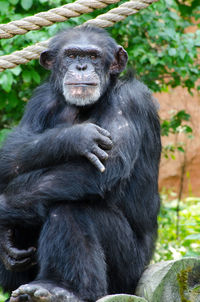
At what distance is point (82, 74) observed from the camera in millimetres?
5023

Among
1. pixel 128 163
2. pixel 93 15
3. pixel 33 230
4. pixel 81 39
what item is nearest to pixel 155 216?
pixel 128 163

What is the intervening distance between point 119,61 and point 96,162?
1.40 metres

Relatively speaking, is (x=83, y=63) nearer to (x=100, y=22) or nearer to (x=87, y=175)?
(x=100, y=22)

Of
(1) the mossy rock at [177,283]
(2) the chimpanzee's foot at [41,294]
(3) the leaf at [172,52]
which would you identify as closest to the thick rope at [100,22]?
(3) the leaf at [172,52]

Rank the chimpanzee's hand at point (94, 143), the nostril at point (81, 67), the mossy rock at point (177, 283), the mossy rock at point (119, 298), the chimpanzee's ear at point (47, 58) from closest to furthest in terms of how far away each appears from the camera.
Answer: the mossy rock at point (119, 298)
the mossy rock at point (177, 283)
the chimpanzee's hand at point (94, 143)
the nostril at point (81, 67)
the chimpanzee's ear at point (47, 58)

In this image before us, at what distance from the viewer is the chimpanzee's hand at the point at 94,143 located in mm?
4411

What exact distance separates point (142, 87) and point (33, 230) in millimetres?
1562

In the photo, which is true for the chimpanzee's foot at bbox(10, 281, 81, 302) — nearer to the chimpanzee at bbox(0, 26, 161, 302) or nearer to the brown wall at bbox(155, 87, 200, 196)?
the chimpanzee at bbox(0, 26, 161, 302)

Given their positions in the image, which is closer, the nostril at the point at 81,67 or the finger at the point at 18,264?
the finger at the point at 18,264

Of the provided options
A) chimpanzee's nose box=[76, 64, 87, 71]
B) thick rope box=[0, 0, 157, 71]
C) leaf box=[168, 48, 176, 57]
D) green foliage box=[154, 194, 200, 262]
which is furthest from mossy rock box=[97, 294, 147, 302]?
leaf box=[168, 48, 176, 57]

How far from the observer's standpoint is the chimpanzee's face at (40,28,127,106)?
16.3ft

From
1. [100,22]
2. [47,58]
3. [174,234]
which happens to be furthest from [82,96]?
[174,234]

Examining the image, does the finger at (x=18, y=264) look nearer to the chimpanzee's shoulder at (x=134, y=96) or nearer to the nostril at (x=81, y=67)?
the chimpanzee's shoulder at (x=134, y=96)

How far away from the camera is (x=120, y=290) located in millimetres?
4766
